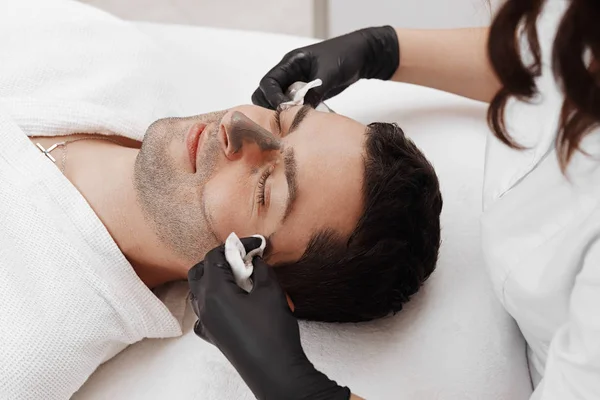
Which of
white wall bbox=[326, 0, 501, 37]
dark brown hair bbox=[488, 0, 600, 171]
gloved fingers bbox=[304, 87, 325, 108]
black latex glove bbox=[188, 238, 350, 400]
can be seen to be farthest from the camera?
white wall bbox=[326, 0, 501, 37]

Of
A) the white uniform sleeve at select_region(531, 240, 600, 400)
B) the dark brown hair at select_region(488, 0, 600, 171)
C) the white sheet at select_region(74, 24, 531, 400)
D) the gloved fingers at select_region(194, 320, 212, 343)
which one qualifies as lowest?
the white sheet at select_region(74, 24, 531, 400)

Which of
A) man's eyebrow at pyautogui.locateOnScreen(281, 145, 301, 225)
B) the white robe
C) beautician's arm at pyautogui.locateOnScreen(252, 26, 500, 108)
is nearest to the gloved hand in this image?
beautician's arm at pyautogui.locateOnScreen(252, 26, 500, 108)

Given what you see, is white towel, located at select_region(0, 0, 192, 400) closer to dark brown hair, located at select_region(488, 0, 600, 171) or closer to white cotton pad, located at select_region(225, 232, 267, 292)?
white cotton pad, located at select_region(225, 232, 267, 292)

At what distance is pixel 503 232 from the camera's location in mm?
980

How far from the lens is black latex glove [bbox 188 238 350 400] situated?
89 centimetres

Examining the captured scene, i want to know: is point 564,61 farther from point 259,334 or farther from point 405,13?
point 405,13

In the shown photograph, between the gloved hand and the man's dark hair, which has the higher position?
the gloved hand

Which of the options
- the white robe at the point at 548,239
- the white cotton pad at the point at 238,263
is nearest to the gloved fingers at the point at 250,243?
the white cotton pad at the point at 238,263

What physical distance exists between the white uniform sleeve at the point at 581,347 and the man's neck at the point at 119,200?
0.63 metres

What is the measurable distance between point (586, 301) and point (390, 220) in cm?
39

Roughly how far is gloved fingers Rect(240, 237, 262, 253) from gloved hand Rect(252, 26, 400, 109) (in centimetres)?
38

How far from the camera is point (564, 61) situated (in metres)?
0.56

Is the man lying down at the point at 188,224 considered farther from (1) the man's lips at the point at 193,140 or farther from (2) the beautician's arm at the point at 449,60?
(2) the beautician's arm at the point at 449,60

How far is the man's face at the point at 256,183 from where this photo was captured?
1.07 m
